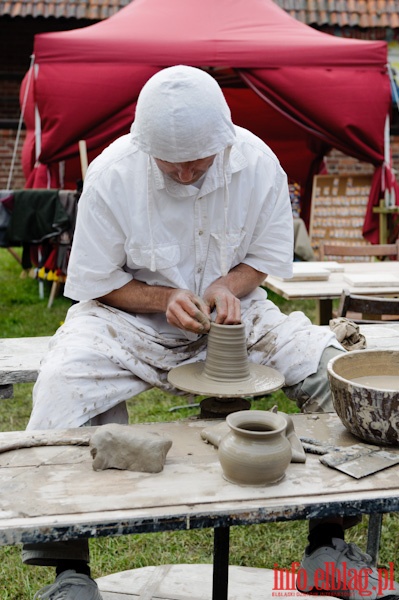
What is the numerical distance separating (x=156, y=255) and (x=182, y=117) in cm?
56

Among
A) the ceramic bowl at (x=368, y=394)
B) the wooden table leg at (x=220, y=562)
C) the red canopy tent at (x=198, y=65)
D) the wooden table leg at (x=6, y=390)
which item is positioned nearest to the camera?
the ceramic bowl at (x=368, y=394)

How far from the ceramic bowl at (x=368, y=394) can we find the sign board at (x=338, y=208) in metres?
6.23

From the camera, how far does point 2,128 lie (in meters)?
11.5

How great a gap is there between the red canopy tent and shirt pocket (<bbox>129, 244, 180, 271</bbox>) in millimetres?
4882

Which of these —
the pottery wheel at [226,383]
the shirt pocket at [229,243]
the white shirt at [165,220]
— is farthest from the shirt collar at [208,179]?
the pottery wheel at [226,383]

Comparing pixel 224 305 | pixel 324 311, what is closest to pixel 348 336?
pixel 224 305

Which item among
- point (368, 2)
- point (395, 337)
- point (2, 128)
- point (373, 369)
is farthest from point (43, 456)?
point (368, 2)

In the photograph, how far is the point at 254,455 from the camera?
5.22 ft

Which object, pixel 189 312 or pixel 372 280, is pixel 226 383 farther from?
pixel 372 280

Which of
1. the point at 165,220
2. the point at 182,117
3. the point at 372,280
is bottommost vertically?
the point at 372,280

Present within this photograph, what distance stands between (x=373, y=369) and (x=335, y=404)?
216 millimetres

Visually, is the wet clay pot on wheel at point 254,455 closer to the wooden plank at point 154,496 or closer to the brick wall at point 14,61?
the wooden plank at point 154,496

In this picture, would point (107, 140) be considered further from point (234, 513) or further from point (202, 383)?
point (234, 513)

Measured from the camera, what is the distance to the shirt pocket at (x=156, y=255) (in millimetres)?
2484
